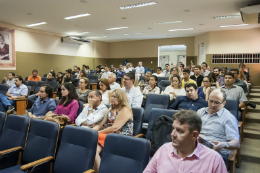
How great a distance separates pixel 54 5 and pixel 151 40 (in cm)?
908

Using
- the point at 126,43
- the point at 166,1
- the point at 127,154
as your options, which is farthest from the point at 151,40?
the point at 127,154

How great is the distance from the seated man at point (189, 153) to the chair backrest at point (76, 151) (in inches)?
31.9

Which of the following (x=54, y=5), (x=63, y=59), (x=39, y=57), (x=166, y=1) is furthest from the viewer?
(x=63, y=59)

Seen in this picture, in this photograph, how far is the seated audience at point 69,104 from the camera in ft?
10.3

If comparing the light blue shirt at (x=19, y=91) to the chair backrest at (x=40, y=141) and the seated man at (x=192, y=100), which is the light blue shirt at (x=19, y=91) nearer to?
the chair backrest at (x=40, y=141)

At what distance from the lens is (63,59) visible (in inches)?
487

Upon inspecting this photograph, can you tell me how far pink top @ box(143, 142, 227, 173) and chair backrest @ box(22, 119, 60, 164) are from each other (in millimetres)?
1246

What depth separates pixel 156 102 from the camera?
3596 millimetres

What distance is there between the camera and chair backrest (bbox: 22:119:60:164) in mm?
2145

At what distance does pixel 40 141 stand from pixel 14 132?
507 millimetres

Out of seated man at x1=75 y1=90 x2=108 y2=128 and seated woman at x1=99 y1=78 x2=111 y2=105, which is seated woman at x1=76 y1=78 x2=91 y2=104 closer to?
seated woman at x1=99 y1=78 x2=111 y2=105

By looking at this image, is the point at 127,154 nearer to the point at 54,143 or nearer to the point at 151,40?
the point at 54,143

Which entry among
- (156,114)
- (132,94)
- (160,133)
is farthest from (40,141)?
(132,94)

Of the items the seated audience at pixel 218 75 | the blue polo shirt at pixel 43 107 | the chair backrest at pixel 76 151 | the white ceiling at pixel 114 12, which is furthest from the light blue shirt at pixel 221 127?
the white ceiling at pixel 114 12
